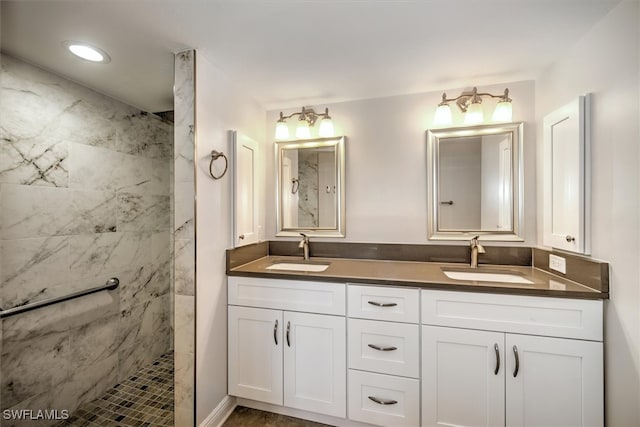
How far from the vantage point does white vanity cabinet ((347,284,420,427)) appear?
144cm

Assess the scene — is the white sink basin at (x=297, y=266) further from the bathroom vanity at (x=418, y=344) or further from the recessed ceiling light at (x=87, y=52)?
the recessed ceiling light at (x=87, y=52)

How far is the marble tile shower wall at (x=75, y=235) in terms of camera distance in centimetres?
145

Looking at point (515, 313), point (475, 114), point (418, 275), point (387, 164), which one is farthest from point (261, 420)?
point (475, 114)

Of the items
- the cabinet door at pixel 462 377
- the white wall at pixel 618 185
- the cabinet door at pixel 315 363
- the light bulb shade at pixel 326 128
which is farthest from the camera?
the light bulb shade at pixel 326 128

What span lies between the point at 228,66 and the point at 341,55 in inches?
27.7

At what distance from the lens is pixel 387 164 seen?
2.07 meters

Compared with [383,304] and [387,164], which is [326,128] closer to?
[387,164]

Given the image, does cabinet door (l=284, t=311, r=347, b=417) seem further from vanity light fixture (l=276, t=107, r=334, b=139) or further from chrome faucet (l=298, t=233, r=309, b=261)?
vanity light fixture (l=276, t=107, r=334, b=139)

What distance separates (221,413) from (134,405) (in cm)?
68

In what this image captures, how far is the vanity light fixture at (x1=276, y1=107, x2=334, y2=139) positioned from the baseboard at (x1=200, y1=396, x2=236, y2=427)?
6.34ft

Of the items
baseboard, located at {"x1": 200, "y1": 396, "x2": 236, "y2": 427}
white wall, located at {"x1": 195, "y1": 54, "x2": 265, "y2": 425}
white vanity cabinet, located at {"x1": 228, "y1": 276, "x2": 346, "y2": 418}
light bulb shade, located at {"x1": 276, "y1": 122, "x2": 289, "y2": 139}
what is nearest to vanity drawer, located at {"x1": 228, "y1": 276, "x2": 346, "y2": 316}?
white vanity cabinet, located at {"x1": 228, "y1": 276, "x2": 346, "y2": 418}

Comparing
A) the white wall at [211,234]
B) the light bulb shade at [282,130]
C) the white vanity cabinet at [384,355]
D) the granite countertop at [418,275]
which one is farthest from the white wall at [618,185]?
the white wall at [211,234]

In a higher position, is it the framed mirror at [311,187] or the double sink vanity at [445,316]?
the framed mirror at [311,187]

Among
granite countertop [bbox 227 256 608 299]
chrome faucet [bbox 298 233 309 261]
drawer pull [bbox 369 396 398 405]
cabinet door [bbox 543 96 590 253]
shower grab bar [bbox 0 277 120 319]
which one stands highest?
cabinet door [bbox 543 96 590 253]
